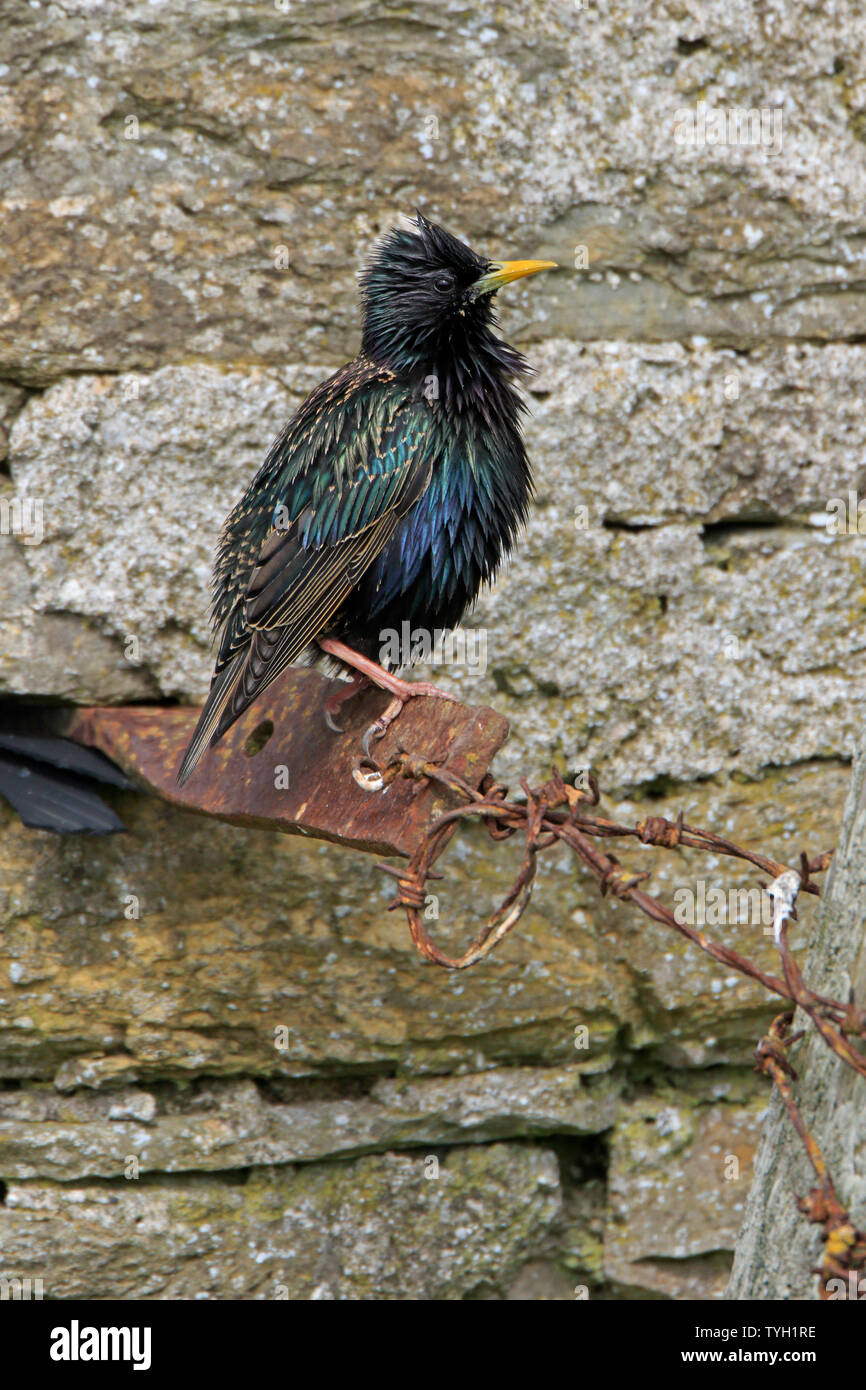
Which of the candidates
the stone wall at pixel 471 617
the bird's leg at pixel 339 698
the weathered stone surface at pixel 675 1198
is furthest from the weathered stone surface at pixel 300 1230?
the bird's leg at pixel 339 698

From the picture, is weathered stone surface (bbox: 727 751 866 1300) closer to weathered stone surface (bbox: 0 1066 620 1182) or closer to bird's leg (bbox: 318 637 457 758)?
bird's leg (bbox: 318 637 457 758)

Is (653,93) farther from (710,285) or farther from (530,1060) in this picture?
(530,1060)

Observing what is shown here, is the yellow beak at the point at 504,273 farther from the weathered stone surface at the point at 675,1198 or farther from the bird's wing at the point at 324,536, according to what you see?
the weathered stone surface at the point at 675,1198

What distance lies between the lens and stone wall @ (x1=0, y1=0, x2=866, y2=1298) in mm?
3336

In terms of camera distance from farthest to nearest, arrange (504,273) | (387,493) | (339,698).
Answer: (504,273)
(387,493)
(339,698)

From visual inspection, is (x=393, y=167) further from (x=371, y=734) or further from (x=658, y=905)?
(x=658, y=905)

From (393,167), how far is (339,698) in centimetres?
151

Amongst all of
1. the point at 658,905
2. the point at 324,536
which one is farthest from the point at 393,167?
the point at 658,905

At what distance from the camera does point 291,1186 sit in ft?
11.6

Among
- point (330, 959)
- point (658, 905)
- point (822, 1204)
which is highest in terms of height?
point (330, 959)

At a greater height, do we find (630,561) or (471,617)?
(630,561)

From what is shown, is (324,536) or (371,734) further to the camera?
(324,536)

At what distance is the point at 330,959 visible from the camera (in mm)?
3516

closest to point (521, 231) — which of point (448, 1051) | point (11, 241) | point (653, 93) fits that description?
point (653, 93)
